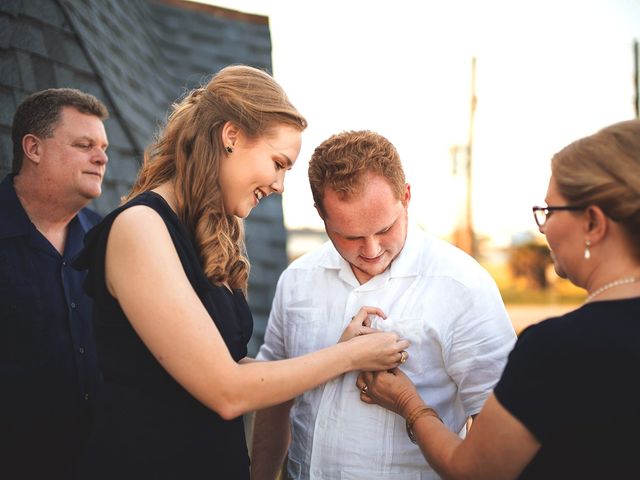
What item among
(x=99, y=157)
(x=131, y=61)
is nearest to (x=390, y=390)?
(x=99, y=157)

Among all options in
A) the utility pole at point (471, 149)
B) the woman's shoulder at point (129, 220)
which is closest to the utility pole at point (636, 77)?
the utility pole at point (471, 149)

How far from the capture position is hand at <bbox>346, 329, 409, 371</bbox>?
183 cm

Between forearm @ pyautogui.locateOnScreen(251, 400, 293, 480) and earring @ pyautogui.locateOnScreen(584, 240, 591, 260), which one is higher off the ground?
earring @ pyautogui.locateOnScreen(584, 240, 591, 260)

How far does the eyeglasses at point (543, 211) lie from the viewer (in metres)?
1.41

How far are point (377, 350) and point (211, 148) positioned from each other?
834 millimetres

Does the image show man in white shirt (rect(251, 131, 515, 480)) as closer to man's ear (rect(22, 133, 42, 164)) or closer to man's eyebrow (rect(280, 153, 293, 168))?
man's eyebrow (rect(280, 153, 293, 168))

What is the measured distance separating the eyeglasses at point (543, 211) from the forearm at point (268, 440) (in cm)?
132

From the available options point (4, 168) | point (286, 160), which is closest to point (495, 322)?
point (286, 160)

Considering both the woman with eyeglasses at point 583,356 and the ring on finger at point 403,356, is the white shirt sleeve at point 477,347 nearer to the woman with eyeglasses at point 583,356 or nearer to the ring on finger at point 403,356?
the ring on finger at point 403,356

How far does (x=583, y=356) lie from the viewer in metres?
1.25

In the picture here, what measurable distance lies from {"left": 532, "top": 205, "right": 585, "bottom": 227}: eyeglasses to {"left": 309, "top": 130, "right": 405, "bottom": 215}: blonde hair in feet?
2.12

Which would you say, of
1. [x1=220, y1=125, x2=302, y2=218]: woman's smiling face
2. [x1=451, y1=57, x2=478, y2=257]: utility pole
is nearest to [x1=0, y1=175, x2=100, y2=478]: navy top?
[x1=220, y1=125, x2=302, y2=218]: woman's smiling face

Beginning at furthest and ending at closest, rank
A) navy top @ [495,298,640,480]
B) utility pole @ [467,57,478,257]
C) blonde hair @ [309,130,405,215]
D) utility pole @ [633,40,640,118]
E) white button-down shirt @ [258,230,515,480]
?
utility pole @ [467,57,478,257] < utility pole @ [633,40,640,118] < blonde hair @ [309,130,405,215] < white button-down shirt @ [258,230,515,480] < navy top @ [495,298,640,480]

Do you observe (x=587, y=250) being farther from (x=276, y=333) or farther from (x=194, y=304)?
(x=276, y=333)
